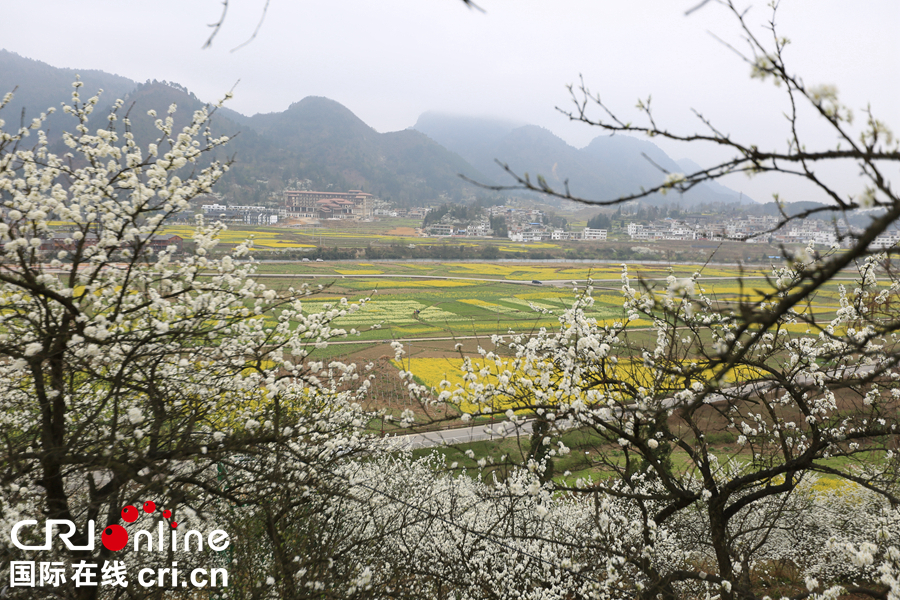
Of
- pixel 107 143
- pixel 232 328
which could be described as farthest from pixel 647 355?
pixel 107 143

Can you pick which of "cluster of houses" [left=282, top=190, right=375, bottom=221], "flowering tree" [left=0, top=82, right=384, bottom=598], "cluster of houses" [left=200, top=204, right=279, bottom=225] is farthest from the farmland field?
"cluster of houses" [left=282, top=190, right=375, bottom=221]

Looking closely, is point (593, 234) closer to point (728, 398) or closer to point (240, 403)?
point (240, 403)

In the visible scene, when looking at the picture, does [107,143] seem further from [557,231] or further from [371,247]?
[557,231]

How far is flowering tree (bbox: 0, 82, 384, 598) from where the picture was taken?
444cm

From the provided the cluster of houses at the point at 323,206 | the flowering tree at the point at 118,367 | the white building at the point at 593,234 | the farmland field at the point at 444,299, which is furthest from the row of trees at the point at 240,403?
the cluster of houses at the point at 323,206

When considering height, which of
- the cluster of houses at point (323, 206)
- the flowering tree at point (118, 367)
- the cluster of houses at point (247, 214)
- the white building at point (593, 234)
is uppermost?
the cluster of houses at point (323, 206)

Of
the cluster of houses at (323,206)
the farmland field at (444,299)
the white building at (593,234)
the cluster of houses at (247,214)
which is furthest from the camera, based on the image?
the cluster of houses at (323,206)

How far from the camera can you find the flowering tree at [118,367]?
4.44 meters

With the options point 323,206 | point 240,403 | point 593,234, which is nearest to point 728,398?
point 240,403

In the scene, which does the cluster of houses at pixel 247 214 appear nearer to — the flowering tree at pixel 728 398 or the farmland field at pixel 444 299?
the farmland field at pixel 444 299

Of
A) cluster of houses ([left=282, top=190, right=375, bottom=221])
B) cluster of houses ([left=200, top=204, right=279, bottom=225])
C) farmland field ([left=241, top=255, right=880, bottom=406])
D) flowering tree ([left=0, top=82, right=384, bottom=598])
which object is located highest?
cluster of houses ([left=282, top=190, right=375, bottom=221])

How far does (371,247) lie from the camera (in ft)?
264

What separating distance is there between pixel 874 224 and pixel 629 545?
628 centimetres

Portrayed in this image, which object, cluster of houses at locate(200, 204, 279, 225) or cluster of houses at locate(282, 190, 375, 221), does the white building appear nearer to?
cluster of houses at locate(282, 190, 375, 221)
